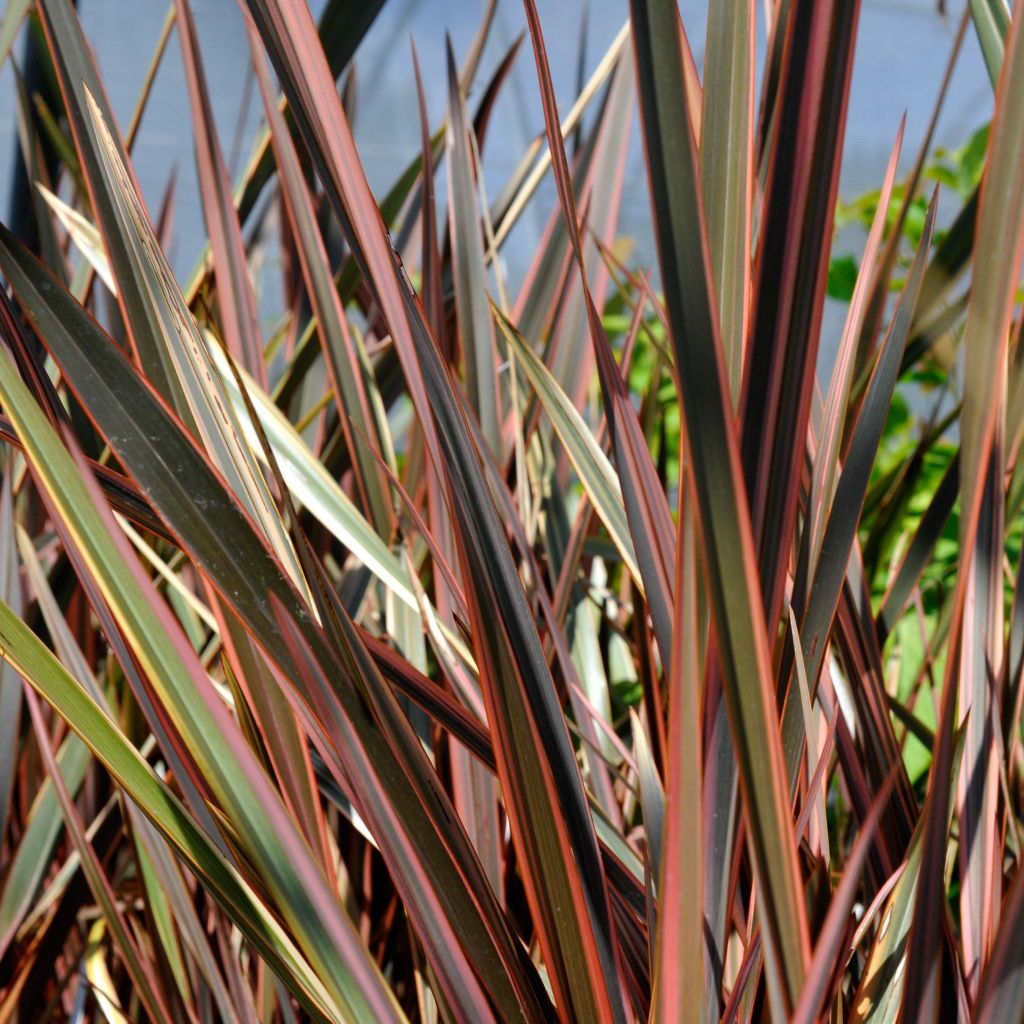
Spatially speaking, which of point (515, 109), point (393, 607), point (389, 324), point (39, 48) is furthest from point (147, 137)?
point (389, 324)

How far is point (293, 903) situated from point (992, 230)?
0.24 m

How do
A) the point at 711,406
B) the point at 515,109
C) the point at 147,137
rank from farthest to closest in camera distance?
the point at 515,109 < the point at 147,137 < the point at 711,406

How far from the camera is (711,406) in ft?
0.56

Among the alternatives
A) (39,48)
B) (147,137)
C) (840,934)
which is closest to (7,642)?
(840,934)

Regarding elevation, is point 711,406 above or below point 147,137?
below

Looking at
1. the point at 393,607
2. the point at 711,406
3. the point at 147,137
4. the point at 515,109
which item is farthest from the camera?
the point at 515,109

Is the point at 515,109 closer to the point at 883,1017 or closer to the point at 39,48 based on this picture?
the point at 39,48

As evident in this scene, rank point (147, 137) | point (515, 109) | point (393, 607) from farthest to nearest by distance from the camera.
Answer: point (515, 109), point (147, 137), point (393, 607)

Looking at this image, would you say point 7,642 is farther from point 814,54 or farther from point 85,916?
point 85,916

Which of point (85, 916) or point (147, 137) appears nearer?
point (85, 916)

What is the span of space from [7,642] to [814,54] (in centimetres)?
23

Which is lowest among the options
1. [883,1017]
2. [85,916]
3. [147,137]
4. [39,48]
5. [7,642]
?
[85,916]

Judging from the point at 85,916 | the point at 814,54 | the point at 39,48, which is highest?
the point at 39,48

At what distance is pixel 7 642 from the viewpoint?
23 centimetres
